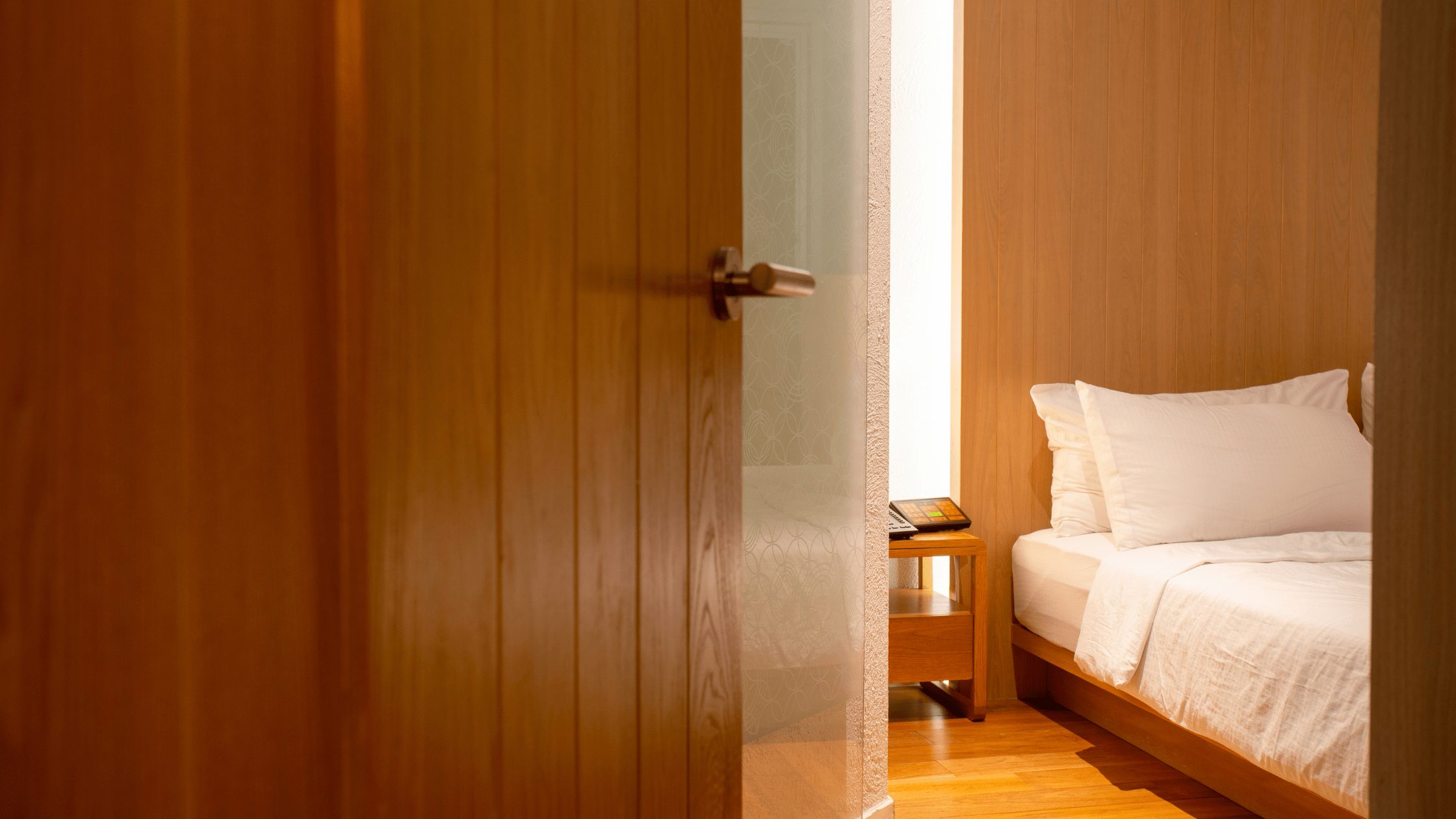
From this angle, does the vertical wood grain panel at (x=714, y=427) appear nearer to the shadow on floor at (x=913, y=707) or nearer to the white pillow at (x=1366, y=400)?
the shadow on floor at (x=913, y=707)

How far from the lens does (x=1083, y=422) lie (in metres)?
2.93

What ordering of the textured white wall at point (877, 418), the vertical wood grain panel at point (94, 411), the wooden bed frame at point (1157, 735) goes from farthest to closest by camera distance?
the wooden bed frame at point (1157, 735) → the textured white wall at point (877, 418) → the vertical wood grain panel at point (94, 411)

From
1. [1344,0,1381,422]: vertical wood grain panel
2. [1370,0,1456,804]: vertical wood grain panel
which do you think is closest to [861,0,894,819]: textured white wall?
[1370,0,1456,804]: vertical wood grain panel

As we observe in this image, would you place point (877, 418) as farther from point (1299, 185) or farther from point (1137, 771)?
point (1299, 185)

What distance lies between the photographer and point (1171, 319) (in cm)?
321

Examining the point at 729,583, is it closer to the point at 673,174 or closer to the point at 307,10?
the point at 673,174

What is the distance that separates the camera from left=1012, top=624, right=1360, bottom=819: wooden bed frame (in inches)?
76.9

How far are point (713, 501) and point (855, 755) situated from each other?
1.10m

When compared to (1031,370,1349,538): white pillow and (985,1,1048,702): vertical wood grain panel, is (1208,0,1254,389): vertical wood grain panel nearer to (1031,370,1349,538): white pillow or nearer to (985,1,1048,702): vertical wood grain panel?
(1031,370,1349,538): white pillow

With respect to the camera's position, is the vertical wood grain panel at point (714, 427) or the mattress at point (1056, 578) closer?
the vertical wood grain panel at point (714, 427)

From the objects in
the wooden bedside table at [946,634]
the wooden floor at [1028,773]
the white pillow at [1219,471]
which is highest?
the white pillow at [1219,471]

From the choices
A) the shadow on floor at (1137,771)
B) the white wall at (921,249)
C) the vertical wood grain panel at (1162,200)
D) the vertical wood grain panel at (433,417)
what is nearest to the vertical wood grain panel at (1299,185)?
the vertical wood grain panel at (1162,200)

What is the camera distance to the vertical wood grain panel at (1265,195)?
128 inches

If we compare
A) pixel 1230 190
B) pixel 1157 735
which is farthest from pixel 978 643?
pixel 1230 190
